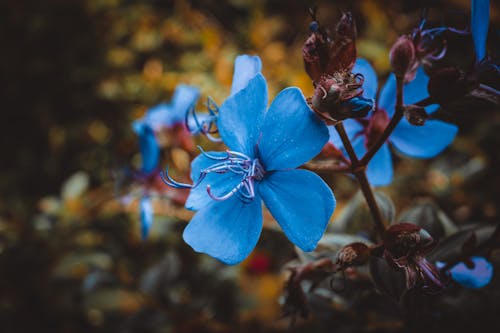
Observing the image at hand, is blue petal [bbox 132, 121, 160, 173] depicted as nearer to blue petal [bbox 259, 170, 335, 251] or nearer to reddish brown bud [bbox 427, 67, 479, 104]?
blue petal [bbox 259, 170, 335, 251]

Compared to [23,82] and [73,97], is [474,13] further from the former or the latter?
[23,82]

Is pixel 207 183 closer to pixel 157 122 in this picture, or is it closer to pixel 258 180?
pixel 258 180

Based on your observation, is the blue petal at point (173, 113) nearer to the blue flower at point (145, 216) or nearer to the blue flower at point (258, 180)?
the blue flower at point (145, 216)

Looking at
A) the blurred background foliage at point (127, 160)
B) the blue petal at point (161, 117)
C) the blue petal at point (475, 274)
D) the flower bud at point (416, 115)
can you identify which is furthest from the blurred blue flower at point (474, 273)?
the blue petal at point (161, 117)

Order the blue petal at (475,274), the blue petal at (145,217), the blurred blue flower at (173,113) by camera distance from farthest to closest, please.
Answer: the blurred blue flower at (173,113)
the blue petal at (145,217)
the blue petal at (475,274)

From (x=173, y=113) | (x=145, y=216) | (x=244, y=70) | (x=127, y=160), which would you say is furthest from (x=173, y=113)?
(x=127, y=160)
